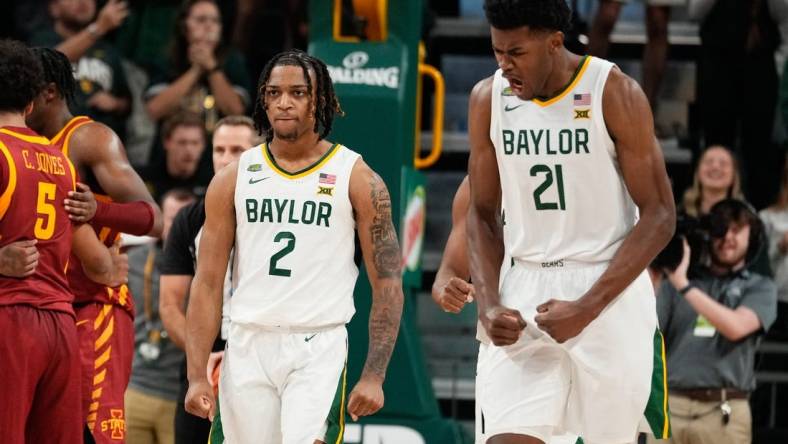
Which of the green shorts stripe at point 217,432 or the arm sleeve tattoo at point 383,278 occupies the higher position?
the arm sleeve tattoo at point 383,278

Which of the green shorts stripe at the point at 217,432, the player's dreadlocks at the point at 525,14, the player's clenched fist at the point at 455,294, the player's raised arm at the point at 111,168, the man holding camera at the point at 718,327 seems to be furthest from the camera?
the man holding camera at the point at 718,327

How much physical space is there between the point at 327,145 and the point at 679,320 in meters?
3.39

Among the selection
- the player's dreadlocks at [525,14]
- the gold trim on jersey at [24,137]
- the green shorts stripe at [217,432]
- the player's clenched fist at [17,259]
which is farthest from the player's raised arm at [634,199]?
the gold trim on jersey at [24,137]

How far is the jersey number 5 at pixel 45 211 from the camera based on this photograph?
16.9ft

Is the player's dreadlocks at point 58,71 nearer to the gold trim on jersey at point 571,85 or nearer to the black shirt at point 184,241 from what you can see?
the black shirt at point 184,241

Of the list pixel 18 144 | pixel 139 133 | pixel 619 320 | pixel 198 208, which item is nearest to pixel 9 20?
pixel 139 133

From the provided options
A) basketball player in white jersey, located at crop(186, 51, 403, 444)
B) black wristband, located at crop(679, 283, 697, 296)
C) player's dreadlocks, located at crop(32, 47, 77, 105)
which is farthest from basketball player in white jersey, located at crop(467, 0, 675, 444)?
black wristband, located at crop(679, 283, 697, 296)

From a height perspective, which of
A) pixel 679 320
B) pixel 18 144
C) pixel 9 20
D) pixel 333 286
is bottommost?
pixel 679 320

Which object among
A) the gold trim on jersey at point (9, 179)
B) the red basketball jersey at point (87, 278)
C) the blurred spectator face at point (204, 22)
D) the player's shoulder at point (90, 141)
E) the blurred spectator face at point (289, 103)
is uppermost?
the blurred spectator face at point (204, 22)

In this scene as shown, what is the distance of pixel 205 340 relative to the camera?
506 cm

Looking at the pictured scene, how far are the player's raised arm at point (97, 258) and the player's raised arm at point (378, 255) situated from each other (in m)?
1.13

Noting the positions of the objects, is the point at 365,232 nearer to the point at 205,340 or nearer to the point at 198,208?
the point at 205,340

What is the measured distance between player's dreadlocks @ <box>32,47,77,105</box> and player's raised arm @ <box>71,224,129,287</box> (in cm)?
62

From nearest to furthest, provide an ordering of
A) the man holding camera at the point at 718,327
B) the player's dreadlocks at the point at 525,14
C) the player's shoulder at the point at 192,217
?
the player's dreadlocks at the point at 525,14
the player's shoulder at the point at 192,217
the man holding camera at the point at 718,327
